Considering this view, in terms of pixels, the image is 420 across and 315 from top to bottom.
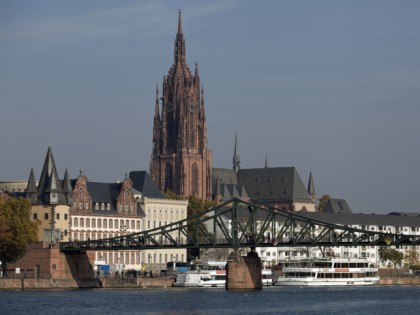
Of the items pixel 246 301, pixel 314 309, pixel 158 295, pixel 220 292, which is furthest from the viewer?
pixel 220 292

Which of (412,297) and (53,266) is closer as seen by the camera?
(412,297)

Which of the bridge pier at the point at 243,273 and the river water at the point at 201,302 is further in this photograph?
the bridge pier at the point at 243,273

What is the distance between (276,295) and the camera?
17500 cm

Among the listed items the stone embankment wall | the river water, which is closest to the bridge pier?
the river water

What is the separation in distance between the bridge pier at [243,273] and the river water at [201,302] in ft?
6.11

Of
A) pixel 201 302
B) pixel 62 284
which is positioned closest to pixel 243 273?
pixel 62 284

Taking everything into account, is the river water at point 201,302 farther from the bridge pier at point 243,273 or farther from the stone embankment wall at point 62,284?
the stone embankment wall at point 62,284

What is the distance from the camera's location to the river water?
139 m

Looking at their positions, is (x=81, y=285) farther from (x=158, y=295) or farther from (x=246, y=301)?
(x=246, y=301)

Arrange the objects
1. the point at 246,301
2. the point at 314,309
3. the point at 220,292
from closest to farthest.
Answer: the point at 314,309, the point at 246,301, the point at 220,292

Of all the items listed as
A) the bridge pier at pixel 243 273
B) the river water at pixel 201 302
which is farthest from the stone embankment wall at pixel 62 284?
the bridge pier at pixel 243 273

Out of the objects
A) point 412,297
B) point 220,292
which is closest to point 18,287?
point 220,292

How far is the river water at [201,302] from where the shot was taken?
5482 inches

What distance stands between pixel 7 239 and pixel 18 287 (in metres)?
17.8
